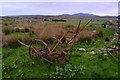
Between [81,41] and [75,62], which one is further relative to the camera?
[81,41]

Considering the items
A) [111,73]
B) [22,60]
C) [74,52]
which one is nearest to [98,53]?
[74,52]

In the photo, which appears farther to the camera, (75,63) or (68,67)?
(75,63)

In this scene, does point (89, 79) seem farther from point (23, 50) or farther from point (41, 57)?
point (23, 50)

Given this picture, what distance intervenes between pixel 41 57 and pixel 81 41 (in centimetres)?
461

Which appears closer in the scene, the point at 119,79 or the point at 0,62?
the point at 119,79

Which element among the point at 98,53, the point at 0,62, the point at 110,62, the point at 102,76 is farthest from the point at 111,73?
the point at 0,62

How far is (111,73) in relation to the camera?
821 centimetres

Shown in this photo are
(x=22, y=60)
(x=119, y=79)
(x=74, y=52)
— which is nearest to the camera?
(x=119, y=79)

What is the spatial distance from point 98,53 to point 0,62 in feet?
12.0

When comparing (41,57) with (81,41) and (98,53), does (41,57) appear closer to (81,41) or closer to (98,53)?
(98,53)

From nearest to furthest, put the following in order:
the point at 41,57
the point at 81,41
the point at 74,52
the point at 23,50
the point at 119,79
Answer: the point at 119,79 → the point at 41,57 → the point at 74,52 → the point at 23,50 → the point at 81,41

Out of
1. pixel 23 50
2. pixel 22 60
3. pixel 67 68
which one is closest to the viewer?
pixel 67 68

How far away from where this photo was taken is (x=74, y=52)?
418 inches

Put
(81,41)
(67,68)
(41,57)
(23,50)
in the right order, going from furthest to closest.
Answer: (81,41), (23,50), (41,57), (67,68)
